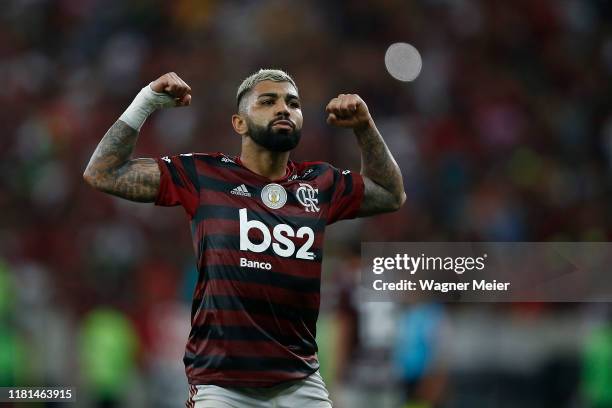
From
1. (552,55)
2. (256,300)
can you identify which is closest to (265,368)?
(256,300)

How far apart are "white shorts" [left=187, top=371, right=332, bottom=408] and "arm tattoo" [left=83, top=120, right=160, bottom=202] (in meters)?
0.87

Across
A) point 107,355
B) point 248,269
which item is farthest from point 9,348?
point 248,269

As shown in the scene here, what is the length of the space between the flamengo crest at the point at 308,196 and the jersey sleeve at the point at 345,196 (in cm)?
10

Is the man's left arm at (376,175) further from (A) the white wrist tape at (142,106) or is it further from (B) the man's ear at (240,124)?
(A) the white wrist tape at (142,106)

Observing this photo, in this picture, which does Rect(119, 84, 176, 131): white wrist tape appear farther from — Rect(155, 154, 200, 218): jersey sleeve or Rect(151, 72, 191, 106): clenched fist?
Rect(155, 154, 200, 218): jersey sleeve

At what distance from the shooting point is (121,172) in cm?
468

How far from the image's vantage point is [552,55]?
13.0m

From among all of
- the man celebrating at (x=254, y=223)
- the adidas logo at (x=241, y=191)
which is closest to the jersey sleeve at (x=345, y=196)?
the man celebrating at (x=254, y=223)

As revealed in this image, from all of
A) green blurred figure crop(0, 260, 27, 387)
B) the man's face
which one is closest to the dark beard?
the man's face

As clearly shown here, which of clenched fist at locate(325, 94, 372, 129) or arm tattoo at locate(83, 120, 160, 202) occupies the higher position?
clenched fist at locate(325, 94, 372, 129)

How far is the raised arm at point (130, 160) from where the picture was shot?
184 inches

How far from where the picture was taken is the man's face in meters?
4.74

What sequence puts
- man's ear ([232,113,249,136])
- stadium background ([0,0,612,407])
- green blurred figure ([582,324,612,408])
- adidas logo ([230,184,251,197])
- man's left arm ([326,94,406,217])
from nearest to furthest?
adidas logo ([230,184,251,197])
man's ear ([232,113,249,136])
man's left arm ([326,94,406,217])
green blurred figure ([582,324,612,408])
stadium background ([0,0,612,407])

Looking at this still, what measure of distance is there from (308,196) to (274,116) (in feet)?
1.25
